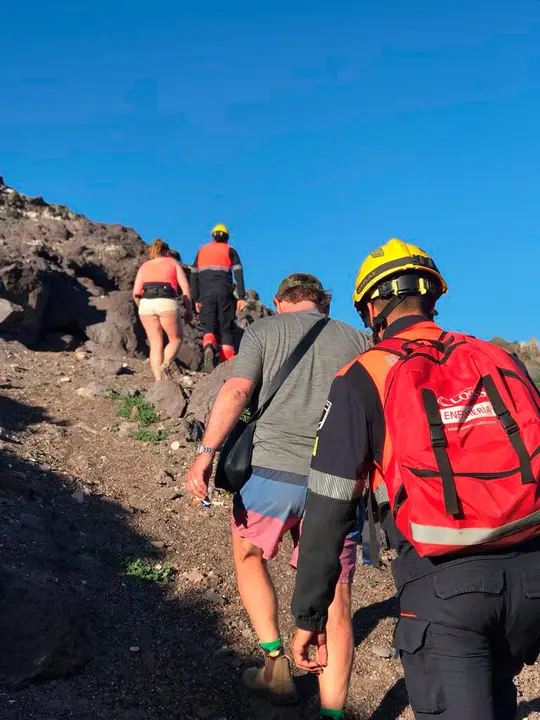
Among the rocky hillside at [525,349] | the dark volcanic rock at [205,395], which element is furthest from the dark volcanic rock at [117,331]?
the rocky hillside at [525,349]

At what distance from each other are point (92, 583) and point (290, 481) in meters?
2.04

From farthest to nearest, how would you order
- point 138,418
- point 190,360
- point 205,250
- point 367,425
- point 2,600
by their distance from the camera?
point 190,360 → point 205,250 → point 138,418 → point 2,600 → point 367,425

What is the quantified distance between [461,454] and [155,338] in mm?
7997

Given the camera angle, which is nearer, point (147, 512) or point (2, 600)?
point (2, 600)

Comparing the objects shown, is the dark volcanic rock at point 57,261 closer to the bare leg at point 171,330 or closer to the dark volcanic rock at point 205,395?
the bare leg at point 171,330

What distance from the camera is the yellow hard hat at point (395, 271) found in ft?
7.74

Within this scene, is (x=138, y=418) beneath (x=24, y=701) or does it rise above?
above

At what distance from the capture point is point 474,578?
6.15 ft

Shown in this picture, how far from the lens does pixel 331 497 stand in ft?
6.97

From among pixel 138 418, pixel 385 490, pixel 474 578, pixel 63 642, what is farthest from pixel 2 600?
pixel 138 418

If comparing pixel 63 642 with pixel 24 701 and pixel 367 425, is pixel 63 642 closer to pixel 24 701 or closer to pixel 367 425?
pixel 24 701

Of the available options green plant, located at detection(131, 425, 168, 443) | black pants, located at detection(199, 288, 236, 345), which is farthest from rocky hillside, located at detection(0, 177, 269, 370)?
green plant, located at detection(131, 425, 168, 443)

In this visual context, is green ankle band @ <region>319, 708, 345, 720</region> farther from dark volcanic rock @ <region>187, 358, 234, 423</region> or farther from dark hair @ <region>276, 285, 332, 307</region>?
dark volcanic rock @ <region>187, 358, 234, 423</region>

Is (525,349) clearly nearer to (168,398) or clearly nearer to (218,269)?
(218,269)
